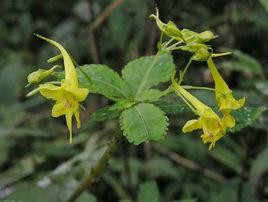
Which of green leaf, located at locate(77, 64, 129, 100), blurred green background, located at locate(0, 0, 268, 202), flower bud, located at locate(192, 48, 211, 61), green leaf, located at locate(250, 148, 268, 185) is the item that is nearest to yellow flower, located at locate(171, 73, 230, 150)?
flower bud, located at locate(192, 48, 211, 61)

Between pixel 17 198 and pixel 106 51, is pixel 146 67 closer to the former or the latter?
pixel 17 198

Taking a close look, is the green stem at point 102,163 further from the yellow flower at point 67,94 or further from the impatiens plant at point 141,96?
the yellow flower at point 67,94

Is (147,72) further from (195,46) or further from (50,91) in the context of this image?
(50,91)

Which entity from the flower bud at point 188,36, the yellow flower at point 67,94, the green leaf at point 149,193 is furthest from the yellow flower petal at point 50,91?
the green leaf at point 149,193

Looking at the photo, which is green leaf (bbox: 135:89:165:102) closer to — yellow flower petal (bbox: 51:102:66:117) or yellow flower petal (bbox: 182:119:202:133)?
yellow flower petal (bbox: 182:119:202:133)

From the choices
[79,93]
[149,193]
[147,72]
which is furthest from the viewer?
[149,193]

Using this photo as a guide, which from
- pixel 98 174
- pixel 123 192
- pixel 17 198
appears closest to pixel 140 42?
pixel 123 192

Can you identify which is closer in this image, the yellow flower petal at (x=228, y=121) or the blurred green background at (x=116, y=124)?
the yellow flower petal at (x=228, y=121)

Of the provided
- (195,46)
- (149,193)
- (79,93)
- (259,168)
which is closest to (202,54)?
(195,46)
